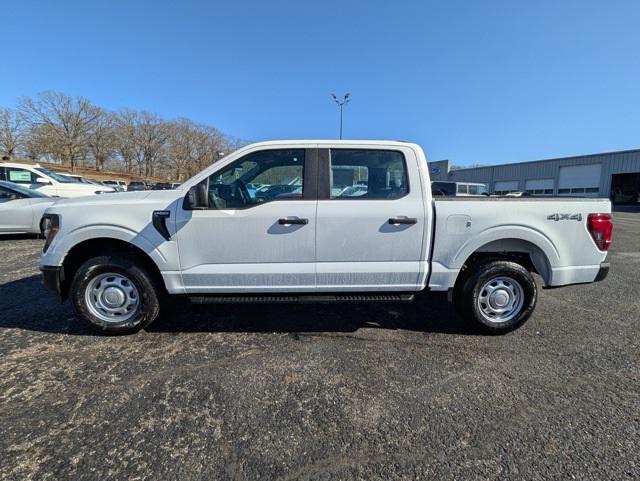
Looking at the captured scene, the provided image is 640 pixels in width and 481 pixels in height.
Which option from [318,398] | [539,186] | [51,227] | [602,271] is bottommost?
[318,398]

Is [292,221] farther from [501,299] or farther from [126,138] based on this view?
[126,138]

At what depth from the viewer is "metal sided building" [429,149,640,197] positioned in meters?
30.3

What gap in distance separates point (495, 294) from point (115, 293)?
3.91 meters

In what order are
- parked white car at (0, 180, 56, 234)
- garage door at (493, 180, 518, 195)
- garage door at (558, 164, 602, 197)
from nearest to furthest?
parked white car at (0, 180, 56, 234) < garage door at (558, 164, 602, 197) < garage door at (493, 180, 518, 195)

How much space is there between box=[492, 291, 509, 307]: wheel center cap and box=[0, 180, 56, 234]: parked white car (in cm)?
941

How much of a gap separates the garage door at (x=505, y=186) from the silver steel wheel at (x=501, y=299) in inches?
1577

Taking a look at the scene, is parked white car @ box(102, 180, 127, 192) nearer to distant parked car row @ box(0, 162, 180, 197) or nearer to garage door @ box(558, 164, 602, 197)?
distant parked car row @ box(0, 162, 180, 197)

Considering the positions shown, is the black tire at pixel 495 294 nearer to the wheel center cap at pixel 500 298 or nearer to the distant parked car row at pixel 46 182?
the wheel center cap at pixel 500 298

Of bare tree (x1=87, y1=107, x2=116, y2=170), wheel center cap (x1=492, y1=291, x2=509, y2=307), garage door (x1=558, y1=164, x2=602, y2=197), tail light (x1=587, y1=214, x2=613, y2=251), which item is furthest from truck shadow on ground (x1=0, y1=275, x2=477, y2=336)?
bare tree (x1=87, y1=107, x2=116, y2=170)

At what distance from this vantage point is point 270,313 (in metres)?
4.05

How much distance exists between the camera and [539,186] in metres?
36.5

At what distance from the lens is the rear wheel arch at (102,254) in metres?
3.42

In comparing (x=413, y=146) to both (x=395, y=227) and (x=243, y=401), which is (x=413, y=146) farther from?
(x=243, y=401)

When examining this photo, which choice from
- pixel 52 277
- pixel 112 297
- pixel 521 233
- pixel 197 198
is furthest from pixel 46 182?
pixel 521 233
